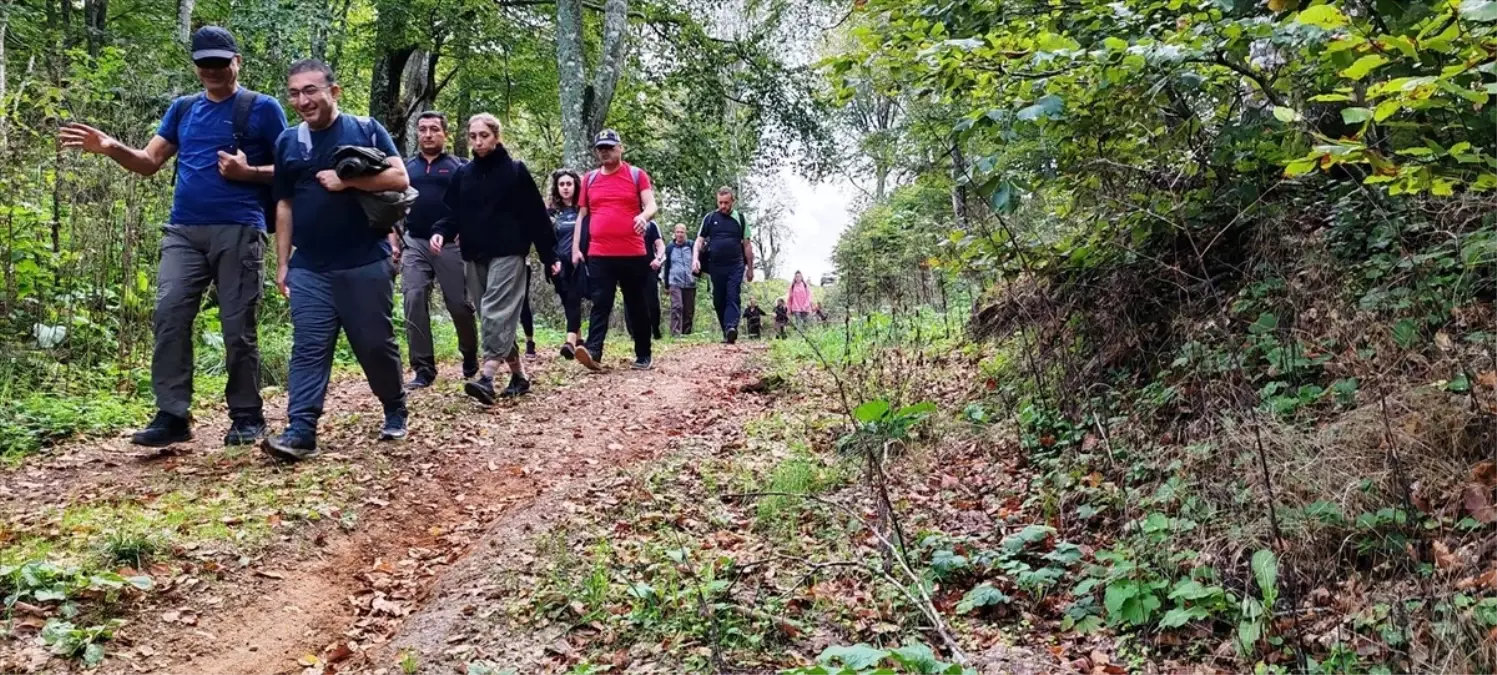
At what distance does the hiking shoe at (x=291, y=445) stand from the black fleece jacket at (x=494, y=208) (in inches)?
90.4

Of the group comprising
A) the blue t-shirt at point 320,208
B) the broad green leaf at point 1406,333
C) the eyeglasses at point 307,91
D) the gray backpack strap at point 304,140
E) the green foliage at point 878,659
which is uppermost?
the eyeglasses at point 307,91

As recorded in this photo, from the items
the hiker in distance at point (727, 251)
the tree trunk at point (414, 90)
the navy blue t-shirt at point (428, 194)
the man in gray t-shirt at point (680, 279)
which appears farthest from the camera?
the tree trunk at point (414, 90)

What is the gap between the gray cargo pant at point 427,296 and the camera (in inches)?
273

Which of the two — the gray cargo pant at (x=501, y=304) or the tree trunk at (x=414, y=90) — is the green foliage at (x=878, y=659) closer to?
the gray cargo pant at (x=501, y=304)

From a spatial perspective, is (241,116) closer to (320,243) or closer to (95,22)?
(320,243)

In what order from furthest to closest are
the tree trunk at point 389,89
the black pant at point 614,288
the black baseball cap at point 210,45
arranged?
the tree trunk at point 389,89
the black pant at point 614,288
the black baseball cap at point 210,45

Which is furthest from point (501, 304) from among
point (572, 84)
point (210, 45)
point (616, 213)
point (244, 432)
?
point (572, 84)

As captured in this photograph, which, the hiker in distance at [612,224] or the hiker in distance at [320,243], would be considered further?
the hiker in distance at [612,224]

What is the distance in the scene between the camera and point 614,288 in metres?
8.45

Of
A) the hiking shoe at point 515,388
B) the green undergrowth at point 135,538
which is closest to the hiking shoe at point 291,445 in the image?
the green undergrowth at point 135,538

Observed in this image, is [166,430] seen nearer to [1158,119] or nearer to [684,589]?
[684,589]

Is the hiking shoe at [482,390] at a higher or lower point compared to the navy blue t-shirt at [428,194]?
lower

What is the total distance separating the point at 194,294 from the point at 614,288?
4029 millimetres

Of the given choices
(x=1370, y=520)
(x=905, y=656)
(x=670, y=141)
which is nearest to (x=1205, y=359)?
(x=1370, y=520)
